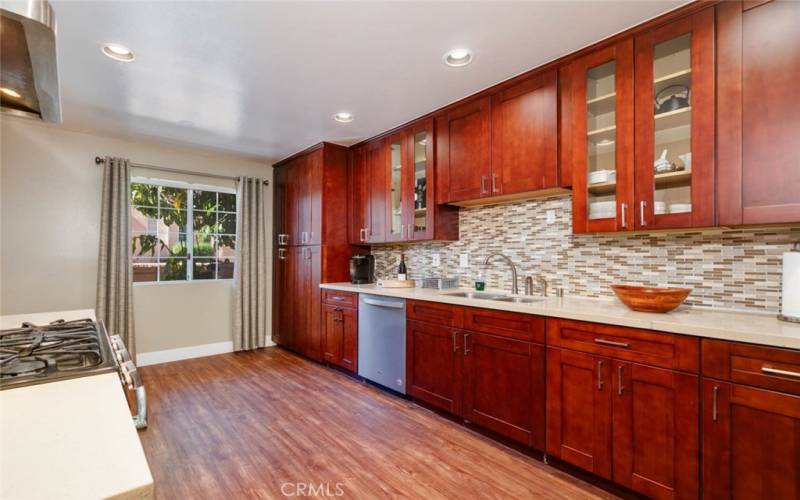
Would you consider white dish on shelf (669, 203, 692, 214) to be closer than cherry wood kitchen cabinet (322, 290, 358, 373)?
Yes

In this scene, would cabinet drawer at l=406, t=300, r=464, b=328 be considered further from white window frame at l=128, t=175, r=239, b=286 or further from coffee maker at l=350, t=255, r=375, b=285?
white window frame at l=128, t=175, r=239, b=286

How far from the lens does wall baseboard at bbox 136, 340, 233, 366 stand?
163 inches

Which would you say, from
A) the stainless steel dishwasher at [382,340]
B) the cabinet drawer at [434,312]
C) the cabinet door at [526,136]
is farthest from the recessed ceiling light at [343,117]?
the cabinet drawer at [434,312]

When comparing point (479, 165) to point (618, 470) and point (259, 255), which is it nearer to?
point (618, 470)

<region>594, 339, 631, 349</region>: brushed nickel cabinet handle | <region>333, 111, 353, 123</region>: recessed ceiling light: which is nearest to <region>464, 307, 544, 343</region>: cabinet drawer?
<region>594, 339, 631, 349</region>: brushed nickel cabinet handle

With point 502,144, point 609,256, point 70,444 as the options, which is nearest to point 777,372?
point 609,256

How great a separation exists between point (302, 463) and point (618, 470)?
A: 5.43ft

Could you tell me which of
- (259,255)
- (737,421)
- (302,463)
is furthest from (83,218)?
(737,421)

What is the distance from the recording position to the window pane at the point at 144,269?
416 centimetres

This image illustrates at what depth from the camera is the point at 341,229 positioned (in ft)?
13.7

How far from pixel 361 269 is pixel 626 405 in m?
2.69

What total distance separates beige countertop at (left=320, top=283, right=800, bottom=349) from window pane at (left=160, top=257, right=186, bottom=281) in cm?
353

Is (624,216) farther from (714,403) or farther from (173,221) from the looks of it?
(173,221)

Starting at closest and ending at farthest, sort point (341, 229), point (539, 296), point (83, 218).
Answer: point (539, 296) < point (83, 218) < point (341, 229)
